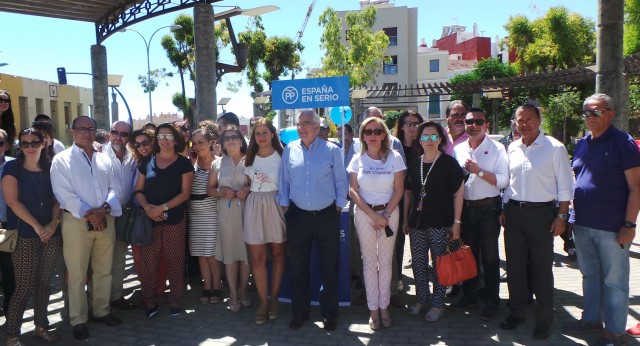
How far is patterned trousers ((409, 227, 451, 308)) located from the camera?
4.55 metres

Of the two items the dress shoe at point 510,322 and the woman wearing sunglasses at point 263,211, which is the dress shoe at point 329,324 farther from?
the dress shoe at point 510,322

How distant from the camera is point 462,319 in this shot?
468 cm

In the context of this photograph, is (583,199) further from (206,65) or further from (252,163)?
(206,65)

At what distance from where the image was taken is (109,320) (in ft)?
15.6

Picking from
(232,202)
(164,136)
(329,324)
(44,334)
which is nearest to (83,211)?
(164,136)

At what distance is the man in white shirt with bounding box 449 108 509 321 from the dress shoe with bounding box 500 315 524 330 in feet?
0.76

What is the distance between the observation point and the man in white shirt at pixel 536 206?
403 centimetres

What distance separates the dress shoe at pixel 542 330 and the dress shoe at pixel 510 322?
0.20m

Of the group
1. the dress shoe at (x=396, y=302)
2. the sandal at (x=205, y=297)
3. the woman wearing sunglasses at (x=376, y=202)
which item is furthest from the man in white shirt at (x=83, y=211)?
the dress shoe at (x=396, y=302)

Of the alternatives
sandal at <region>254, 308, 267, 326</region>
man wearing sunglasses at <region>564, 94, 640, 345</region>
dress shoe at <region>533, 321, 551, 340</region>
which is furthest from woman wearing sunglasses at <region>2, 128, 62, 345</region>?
man wearing sunglasses at <region>564, 94, 640, 345</region>

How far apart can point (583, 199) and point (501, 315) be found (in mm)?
1461

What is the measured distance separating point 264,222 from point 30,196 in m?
2.03

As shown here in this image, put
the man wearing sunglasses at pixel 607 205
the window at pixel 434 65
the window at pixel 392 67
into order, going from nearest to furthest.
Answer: the man wearing sunglasses at pixel 607 205
the window at pixel 392 67
the window at pixel 434 65

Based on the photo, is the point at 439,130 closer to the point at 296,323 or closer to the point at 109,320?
the point at 296,323
